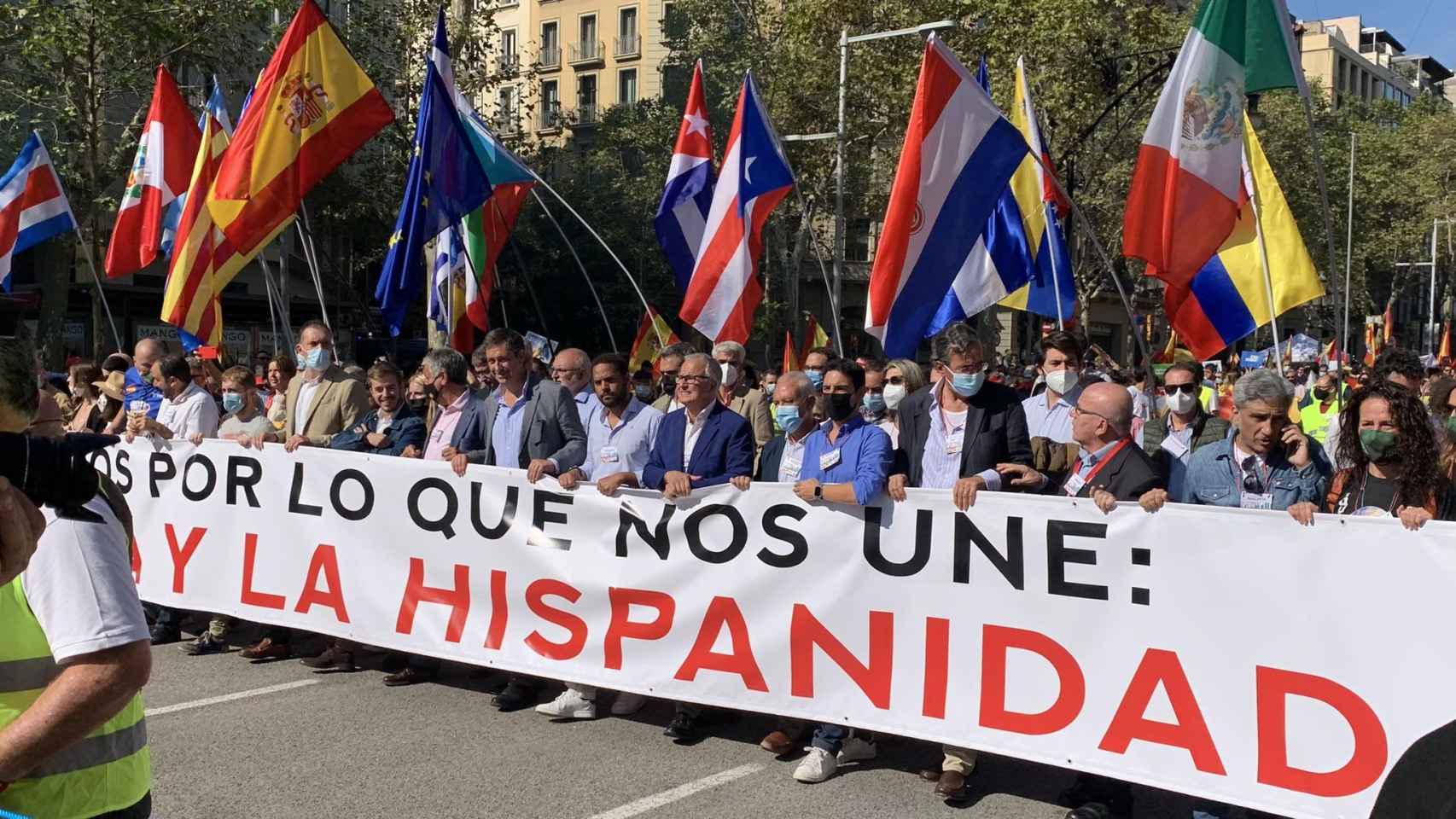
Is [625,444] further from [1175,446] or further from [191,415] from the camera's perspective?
[1175,446]

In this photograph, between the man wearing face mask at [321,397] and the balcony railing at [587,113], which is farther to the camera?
the balcony railing at [587,113]

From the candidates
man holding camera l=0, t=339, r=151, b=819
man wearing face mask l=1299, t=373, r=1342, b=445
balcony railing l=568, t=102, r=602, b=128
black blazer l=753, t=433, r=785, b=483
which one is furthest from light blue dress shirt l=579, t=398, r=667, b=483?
balcony railing l=568, t=102, r=602, b=128

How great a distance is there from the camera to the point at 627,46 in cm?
5438

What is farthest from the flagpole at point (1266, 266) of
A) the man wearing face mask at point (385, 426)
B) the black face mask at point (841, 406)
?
the man wearing face mask at point (385, 426)

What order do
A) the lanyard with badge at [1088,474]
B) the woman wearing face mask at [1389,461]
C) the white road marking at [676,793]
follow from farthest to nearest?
the lanyard with badge at [1088,474]
the white road marking at [676,793]
the woman wearing face mask at [1389,461]

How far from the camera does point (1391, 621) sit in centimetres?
412

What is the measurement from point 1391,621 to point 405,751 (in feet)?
11.9

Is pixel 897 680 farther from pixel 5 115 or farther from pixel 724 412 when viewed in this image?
pixel 5 115

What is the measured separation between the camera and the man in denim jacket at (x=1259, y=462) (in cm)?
484

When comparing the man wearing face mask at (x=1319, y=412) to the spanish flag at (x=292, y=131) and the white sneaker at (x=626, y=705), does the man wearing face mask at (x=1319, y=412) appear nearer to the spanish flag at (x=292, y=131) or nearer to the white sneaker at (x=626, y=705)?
the white sneaker at (x=626, y=705)

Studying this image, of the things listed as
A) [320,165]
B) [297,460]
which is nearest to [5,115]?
[320,165]

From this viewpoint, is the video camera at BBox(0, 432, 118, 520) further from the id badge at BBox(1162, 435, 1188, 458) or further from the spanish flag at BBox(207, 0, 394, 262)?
the spanish flag at BBox(207, 0, 394, 262)

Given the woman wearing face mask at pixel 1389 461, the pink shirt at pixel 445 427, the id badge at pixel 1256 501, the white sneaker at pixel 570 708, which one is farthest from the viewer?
the pink shirt at pixel 445 427

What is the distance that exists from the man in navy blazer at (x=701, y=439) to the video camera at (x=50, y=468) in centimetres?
390
